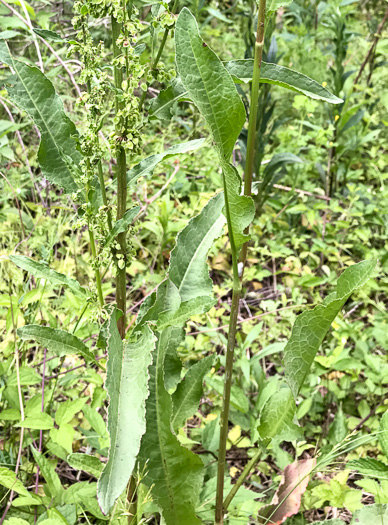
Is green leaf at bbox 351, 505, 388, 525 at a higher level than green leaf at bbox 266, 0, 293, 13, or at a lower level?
lower

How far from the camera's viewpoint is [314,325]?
1077 millimetres

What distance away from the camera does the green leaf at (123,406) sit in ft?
2.62

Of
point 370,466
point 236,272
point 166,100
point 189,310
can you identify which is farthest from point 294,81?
point 370,466

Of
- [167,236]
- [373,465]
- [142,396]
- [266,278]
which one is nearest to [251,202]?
[142,396]

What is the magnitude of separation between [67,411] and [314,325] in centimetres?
76

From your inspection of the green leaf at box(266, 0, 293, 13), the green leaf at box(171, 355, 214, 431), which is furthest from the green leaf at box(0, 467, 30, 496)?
the green leaf at box(266, 0, 293, 13)

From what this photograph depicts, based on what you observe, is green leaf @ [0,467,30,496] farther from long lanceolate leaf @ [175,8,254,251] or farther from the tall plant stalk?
long lanceolate leaf @ [175,8,254,251]

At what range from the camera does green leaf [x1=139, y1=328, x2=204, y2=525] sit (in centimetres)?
110

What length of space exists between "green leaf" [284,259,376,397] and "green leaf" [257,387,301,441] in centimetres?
7

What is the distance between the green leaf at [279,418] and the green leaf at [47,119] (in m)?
0.74

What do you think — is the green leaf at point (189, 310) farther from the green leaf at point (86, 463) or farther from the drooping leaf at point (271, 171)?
the drooping leaf at point (271, 171)

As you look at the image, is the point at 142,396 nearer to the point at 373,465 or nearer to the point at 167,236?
the point at 373,465

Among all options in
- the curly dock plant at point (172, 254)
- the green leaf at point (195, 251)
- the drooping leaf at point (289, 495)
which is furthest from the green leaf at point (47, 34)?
the drooping leaf at point (289, 495)

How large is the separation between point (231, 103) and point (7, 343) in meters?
1.21
